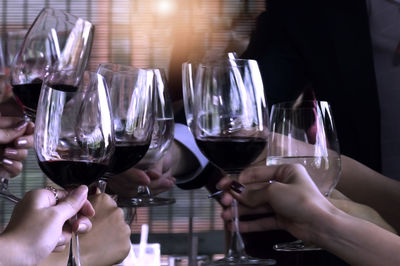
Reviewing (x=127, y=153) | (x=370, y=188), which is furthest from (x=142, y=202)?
(x=370, y=188)

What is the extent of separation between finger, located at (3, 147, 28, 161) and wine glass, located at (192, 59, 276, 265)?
423 millimetres

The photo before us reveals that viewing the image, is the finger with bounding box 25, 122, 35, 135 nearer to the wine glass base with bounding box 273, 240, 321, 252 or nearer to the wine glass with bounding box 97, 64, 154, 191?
the wine glass with bounding box 97, 64, 154, 191

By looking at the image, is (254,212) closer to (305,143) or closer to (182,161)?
(305,143)

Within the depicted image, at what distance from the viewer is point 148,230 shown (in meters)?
1.00

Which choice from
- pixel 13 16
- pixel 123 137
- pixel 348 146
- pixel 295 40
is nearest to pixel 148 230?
pixel 123 137

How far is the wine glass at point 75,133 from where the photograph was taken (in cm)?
63

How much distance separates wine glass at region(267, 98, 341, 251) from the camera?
2.54 ft

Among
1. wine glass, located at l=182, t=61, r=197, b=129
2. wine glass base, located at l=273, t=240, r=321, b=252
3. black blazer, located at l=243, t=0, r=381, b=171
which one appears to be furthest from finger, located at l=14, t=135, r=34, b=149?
black blazer, located at l=243, t=0, r=381, b=171

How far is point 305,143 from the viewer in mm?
773

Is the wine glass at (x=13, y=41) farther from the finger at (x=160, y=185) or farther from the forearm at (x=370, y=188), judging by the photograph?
the forearm at (x=370, y=188)

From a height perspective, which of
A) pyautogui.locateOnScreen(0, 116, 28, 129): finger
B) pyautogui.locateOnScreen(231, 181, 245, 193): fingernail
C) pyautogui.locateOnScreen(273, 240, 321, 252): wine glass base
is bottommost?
pyautogui.locateOnScreen(273, 240, 321, 252): wine glass base

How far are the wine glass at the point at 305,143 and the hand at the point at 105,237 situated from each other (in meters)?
0.20

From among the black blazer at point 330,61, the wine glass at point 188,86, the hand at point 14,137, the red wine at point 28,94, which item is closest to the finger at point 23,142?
the hand at point 14,137

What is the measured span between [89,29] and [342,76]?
70 cm
